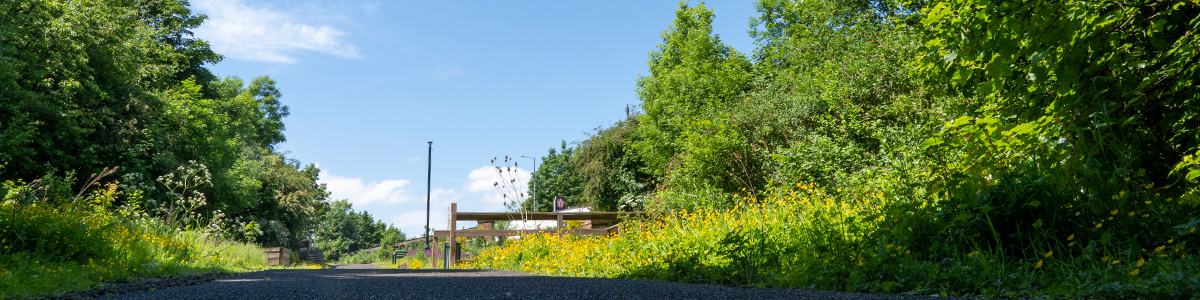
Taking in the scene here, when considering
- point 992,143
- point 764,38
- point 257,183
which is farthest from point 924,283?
point 257,183

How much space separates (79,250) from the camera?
6223 millimetres

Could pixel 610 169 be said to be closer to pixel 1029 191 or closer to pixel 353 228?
pixel 1029 191

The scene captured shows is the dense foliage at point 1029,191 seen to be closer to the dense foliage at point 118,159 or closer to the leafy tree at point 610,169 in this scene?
the dense foliage at point 118,159

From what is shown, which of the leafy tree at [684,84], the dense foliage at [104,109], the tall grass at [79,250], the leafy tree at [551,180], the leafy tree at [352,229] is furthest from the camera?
the leafy tree at [352,229]

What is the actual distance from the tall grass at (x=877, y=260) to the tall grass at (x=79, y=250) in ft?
15.6

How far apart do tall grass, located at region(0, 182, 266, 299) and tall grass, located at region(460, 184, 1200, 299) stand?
4.76 m

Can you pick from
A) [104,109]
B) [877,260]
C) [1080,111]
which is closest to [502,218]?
[877,260]

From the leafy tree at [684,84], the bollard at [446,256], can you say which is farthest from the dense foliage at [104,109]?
the leafy tree at [684,84]

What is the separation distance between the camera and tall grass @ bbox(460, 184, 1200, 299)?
3.26 meters

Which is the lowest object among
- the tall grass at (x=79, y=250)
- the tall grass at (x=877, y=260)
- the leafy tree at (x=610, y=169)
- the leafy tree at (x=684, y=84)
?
the tall grass at (x=877, y=260)

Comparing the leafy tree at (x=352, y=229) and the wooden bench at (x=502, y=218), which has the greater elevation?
the leafy tree at (x=352, y=229)

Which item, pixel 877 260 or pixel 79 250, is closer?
pixel 877 260

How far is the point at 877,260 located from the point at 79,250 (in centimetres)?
715

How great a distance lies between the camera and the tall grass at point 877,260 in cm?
326
